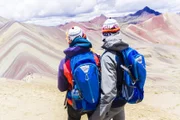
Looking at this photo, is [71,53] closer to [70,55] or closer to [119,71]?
[70,55]

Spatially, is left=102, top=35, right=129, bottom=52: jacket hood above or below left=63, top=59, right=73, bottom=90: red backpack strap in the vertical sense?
above

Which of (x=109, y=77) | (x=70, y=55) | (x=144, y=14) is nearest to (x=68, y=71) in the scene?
(x=70, y=55)

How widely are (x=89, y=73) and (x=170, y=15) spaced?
52472 mm

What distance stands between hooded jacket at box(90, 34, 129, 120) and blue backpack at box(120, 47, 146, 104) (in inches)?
2.9

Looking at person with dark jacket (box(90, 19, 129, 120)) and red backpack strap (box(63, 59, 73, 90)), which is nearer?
person with dark jacket (box(90, 19, 129, 120))

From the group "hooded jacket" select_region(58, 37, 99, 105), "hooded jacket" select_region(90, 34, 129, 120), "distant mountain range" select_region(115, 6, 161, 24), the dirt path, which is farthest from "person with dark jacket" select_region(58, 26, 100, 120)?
"distant mountain range" select_region(115, 6, 161, 24)

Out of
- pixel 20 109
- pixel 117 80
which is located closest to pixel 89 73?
pixel 117 80

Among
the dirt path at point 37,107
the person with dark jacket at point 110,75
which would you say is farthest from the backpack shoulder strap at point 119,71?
the dirt path at point 37,107

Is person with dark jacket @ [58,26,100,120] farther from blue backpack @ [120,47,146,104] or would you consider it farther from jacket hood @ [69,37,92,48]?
blue backpack @ [120,47,146,104]

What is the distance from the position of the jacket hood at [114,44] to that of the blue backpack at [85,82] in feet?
0.65

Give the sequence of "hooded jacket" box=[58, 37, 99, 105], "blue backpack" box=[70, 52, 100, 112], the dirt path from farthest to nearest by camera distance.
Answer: the dirt path
"hooded jacket" box=[58, 37, 99, 105]
"blue backpack" box=[70, 52, 100, 112]

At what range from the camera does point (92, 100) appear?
3.14m

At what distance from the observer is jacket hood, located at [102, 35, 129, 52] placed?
326 centimetres

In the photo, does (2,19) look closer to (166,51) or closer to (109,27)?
(166,51)
